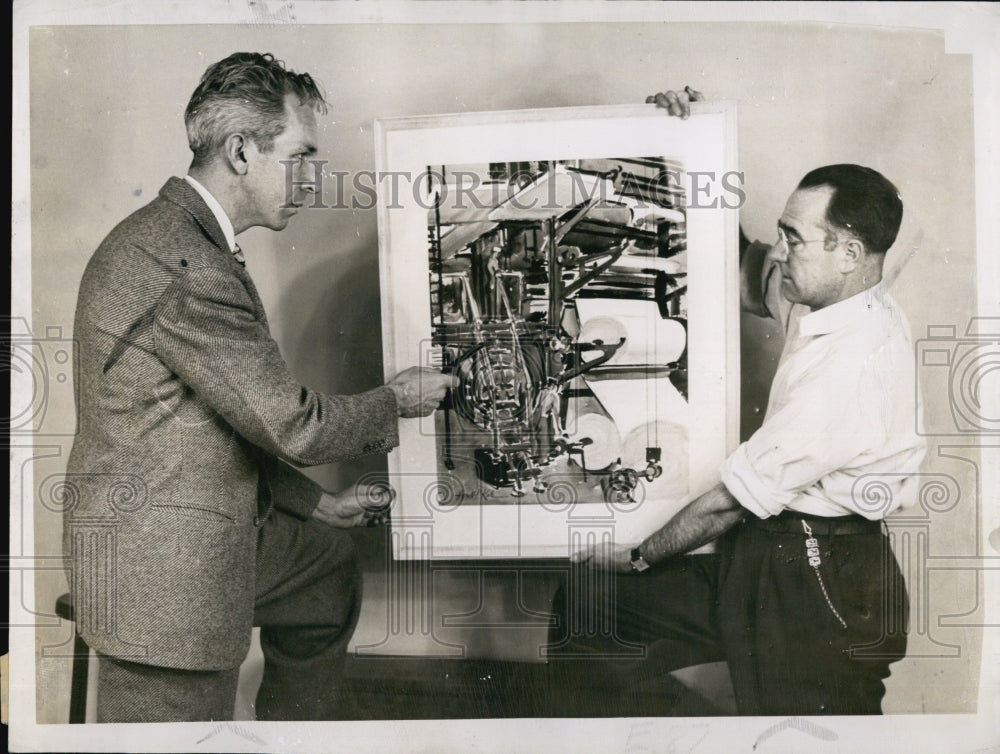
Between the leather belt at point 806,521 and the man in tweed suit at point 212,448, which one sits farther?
the leather belt at point 806,521

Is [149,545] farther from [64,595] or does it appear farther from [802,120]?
[802,120]

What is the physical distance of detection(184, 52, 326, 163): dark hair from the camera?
187 centimetres

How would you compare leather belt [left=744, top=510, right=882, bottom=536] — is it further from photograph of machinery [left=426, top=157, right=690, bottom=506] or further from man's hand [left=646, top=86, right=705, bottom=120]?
man's hand [left=646, top=86, right=705, bottom=120]

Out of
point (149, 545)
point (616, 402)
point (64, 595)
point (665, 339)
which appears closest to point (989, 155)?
point (665, 339)

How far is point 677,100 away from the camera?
191cm

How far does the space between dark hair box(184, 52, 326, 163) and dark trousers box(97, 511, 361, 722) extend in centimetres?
84

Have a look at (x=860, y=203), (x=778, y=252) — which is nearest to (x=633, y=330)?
(x=778, y=252)

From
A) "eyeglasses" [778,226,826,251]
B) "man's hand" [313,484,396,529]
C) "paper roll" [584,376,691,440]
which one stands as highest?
"eyeglasses" [778,226,826,251]

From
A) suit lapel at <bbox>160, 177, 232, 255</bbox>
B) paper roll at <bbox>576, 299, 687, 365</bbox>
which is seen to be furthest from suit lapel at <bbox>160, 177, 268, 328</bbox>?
paper roll at <bbox>576, 299, 687, 365</bbox>

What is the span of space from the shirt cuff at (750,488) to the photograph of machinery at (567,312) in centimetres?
10

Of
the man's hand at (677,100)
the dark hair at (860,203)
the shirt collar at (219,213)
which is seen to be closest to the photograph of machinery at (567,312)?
the man's hand at (677,100)

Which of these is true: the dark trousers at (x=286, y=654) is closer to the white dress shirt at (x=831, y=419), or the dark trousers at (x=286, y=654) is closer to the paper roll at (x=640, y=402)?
the paper roll at (x=640, y=402)

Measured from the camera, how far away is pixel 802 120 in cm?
192

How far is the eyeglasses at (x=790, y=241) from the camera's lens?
6.23 ft
